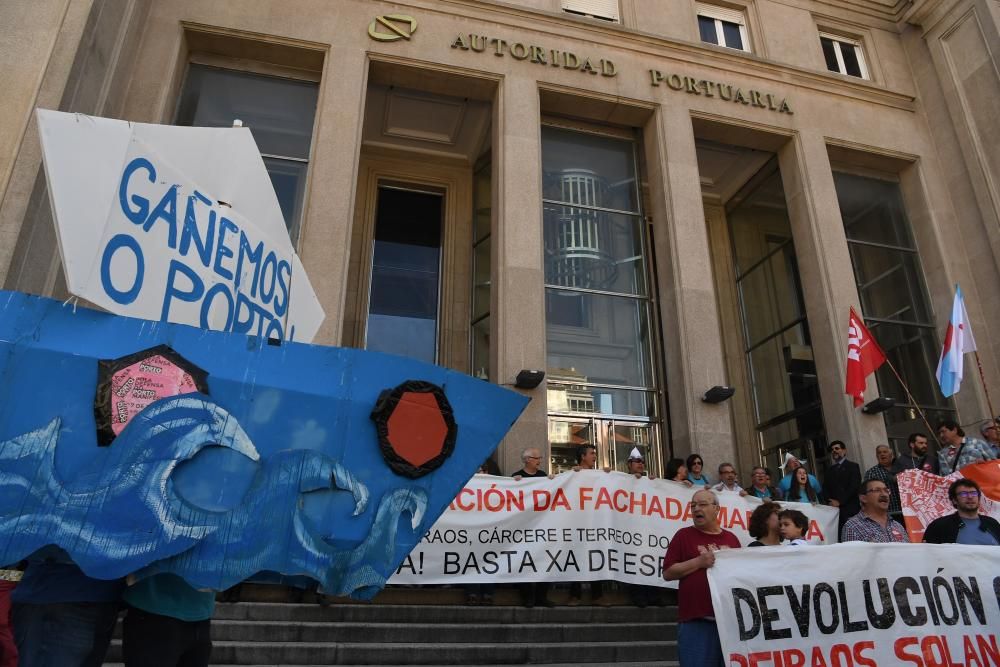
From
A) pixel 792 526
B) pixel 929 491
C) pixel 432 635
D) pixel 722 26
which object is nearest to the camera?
pixel 792 526

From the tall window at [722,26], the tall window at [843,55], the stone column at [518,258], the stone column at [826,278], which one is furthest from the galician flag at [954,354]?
the tall window at [843,55]

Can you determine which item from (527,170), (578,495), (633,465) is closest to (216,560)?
(578,495)

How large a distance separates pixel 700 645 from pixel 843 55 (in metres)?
18.8

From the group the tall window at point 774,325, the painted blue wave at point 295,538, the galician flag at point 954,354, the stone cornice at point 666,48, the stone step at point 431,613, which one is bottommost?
the stone step at point 431,613

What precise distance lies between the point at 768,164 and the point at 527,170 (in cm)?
756

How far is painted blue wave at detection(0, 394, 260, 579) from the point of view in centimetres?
254

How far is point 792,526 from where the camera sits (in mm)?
5305

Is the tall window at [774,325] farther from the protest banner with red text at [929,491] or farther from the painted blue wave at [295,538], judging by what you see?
the painted blue wave at [295,538]

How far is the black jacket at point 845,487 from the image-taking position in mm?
10164

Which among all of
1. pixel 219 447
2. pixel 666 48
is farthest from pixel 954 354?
pixel 219 447

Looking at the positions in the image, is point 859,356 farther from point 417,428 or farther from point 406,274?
point 417,428

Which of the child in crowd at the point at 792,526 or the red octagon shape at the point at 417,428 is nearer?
the red octagon shape at the point at 417,428

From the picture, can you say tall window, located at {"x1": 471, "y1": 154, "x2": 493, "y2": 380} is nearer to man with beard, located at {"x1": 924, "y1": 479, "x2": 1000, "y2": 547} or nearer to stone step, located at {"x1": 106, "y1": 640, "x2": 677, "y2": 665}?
stone step, located at {"x1": 106, "y1": 640, "x2": 677, "y2": 665}

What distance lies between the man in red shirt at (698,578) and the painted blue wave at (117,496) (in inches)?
129
